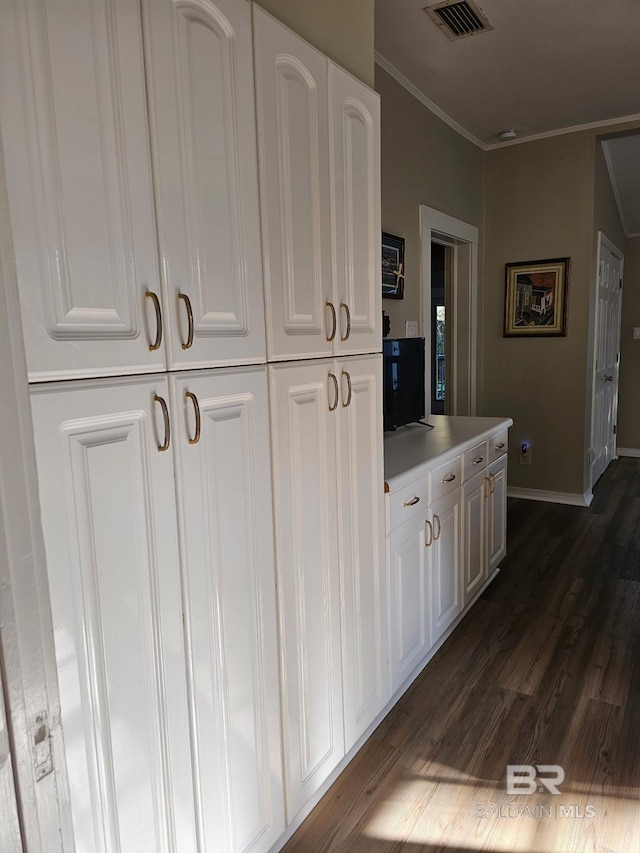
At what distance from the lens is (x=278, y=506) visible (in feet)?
4.64

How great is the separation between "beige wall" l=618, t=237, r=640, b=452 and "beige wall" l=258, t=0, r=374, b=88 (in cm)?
491

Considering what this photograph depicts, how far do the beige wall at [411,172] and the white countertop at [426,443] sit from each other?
60 cm

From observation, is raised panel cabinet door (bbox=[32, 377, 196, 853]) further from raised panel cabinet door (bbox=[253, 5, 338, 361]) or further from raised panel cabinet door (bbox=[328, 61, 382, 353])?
raised panel cabinet door (bbox=[328, 61, 382, 353])

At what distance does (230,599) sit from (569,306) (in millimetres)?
3733

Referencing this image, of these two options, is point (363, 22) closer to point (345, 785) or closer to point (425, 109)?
point (425, 109)

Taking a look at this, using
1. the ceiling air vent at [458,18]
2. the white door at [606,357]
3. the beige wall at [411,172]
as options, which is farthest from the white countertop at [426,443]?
the white door at [606,357]

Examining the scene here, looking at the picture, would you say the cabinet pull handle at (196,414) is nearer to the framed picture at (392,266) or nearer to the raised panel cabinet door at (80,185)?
the raised panel cabinet door at (80,185)

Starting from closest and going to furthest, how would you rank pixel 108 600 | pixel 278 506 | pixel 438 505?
pixel 108 600, pixel 278 506, pixel 438 505

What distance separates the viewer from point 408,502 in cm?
208

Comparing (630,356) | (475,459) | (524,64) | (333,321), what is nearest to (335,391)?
(333,321)

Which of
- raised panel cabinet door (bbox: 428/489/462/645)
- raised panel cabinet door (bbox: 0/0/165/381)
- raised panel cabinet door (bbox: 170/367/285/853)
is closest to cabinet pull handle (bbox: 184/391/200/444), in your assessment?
raised panel cabinet door (bbox: 170/367/285/853)

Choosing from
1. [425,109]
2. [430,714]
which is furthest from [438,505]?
[425,109]

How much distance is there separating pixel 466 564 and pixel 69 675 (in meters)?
2.08

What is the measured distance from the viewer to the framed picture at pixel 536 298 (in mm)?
4184
